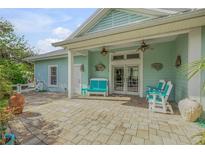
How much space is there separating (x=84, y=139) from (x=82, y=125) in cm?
76

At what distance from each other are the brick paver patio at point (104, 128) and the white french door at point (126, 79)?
331cm

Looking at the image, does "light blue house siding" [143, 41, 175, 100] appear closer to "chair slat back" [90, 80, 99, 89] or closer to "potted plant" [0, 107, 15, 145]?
"chair slat back" [90, 80, 99, 89]

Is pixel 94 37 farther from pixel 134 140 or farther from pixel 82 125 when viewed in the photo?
pixel 134 140

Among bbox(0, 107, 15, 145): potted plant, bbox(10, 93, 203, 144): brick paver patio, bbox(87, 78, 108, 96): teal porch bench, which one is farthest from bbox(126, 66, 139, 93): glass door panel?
bbox(0, 107, 15, 145): potted plant

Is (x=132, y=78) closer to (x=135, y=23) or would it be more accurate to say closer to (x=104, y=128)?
(x=135, y=23)

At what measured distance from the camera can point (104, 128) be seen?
3236mm

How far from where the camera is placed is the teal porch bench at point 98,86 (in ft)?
25.0

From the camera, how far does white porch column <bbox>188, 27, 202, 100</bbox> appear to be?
379 centimetres

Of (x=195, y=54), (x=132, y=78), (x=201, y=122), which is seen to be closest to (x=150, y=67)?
(x=132, y=78)

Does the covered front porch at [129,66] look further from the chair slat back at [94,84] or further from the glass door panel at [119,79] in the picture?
the chair slat back at [94,84]

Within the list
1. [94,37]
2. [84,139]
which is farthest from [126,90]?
[84,139]

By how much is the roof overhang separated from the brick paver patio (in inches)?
107

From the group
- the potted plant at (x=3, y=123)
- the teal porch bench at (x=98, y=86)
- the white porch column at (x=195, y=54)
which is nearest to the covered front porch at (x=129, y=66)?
the teal porch bench at (x=98, y=86)

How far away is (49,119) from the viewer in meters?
3.92
